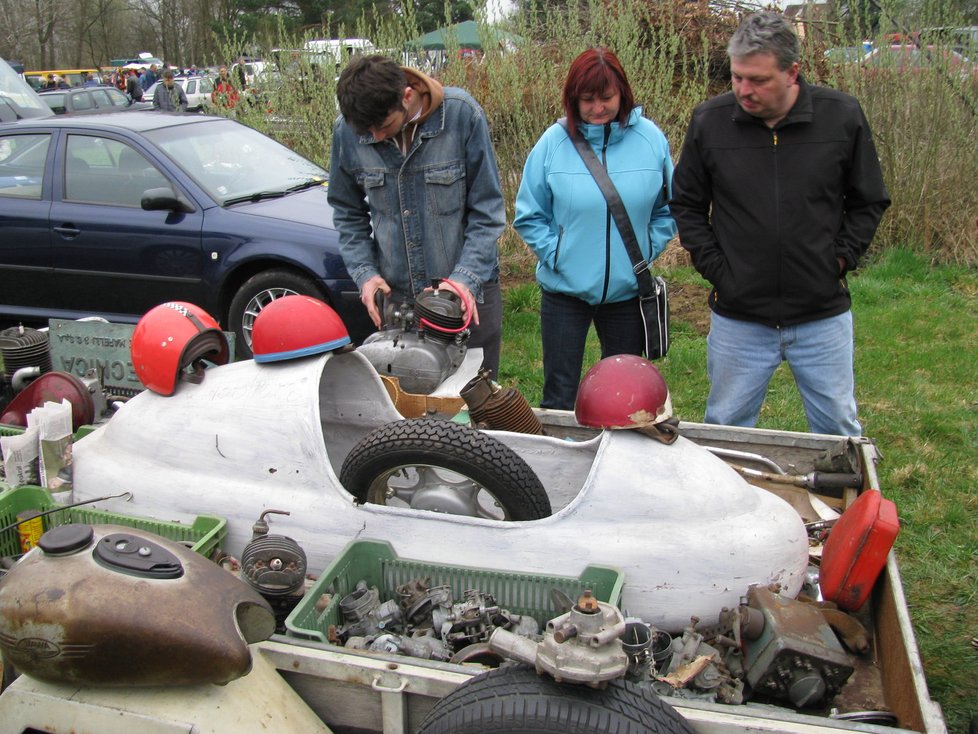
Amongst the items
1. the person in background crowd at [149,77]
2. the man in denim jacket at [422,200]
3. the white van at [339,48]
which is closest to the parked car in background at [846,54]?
the white van at [339,48]

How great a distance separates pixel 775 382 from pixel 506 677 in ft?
14.3

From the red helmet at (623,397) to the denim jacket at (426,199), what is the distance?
3.31ft

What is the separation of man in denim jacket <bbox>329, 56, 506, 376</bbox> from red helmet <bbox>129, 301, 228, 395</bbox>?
2.78 ft

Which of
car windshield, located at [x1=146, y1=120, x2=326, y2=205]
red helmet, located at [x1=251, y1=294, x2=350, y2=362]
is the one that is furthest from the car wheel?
red helmet, located at [x1=251, y1=294, x2=350, y2=362]

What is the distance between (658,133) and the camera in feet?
12.8

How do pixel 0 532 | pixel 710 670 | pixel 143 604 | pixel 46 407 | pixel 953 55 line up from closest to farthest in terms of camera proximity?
pixel 143 604, pixel 710 670, pixel 0 532, pixel 46 407, pixel 953 55

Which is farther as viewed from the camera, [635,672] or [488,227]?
[488,227]

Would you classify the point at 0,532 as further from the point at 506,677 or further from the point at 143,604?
the point at 506,677

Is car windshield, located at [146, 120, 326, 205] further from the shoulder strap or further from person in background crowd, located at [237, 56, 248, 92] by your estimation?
the shoulder strap

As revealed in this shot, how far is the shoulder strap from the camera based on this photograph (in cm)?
380

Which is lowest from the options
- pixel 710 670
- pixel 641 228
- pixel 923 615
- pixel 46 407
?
pixel 923 615

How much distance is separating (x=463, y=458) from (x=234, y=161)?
4786 millimetres

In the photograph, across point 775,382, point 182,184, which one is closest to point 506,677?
point 775,382

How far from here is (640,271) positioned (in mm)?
3838
